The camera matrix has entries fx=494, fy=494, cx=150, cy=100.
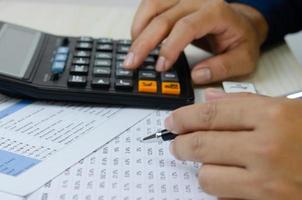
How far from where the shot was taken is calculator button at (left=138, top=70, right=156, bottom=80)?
623 mm

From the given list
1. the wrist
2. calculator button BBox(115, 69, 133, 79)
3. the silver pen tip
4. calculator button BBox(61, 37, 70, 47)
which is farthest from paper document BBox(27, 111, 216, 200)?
the wrist

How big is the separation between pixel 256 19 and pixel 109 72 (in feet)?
0.95

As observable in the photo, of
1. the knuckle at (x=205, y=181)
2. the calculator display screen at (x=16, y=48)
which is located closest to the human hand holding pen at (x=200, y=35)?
the calculator display screen at (x=16, y=48)

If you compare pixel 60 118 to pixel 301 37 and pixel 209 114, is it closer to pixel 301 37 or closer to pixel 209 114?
pixel 209 114

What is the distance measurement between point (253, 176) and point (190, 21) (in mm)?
303

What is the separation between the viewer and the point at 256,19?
78 centimetres

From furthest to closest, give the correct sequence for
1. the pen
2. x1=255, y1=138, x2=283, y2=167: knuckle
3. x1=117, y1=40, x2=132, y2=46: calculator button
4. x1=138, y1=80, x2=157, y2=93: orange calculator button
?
x1=117, y1=40, x2=132, y2=46: calculator button < x1=138, y1=80, x2=157, y2=93: orange calculator button < the pen < x1=255, y1=138, x2=283, y2=167: knuckle

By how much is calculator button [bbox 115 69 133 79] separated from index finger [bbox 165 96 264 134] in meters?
0.17

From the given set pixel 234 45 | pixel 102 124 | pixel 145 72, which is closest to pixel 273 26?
pixel 234 45

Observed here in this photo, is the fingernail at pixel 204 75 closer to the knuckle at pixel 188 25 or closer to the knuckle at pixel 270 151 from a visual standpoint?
the knuckle at pixel 188 25

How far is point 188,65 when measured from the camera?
0.69 metres

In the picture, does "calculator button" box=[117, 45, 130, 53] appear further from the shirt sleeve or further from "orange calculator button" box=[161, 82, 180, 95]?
the shirt sleeve

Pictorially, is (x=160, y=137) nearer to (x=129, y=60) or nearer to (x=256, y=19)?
(x=129, y=60)

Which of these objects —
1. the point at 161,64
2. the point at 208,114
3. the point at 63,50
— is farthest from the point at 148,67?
the point at 208,114
